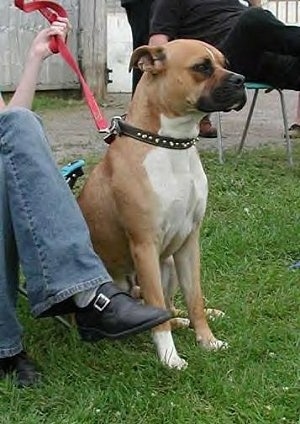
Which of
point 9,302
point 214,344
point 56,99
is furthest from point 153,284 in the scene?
point 56,99

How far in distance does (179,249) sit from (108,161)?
0.45 metres

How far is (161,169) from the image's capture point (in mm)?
3439

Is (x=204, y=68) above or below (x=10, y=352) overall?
above

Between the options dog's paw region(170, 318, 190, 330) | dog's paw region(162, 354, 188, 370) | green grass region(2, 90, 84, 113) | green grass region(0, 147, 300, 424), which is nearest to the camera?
green grass region(0, 147, 300, 424)

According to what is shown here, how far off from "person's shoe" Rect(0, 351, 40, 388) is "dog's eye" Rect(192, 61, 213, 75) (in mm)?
1234

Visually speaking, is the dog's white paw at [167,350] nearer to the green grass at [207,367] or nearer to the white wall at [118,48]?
the green grass at [207,367]

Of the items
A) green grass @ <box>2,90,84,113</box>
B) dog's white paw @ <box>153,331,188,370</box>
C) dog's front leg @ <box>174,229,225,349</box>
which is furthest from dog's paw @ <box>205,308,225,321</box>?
green grass @ <box>2,90,84,113</box>

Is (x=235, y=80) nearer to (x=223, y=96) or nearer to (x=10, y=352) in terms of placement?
(x=223, y=96)

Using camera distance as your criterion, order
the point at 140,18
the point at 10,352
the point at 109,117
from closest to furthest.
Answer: the point at 10,352 → the point at 140,18 → the point at 109,117

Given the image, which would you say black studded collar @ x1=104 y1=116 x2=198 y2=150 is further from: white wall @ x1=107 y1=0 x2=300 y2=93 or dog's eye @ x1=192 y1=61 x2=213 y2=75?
white wall @ x1=107 y1=0 x2=300 y2=93

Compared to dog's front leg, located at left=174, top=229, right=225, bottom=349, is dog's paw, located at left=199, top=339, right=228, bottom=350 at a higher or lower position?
lower

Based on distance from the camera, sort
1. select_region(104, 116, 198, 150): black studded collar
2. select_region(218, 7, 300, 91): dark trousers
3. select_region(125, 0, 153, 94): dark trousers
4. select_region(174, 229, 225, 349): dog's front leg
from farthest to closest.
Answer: select_region(125, 0, 153, 94): dark trousers < select_region(218, 7, 300, 91): dark trousers < select_region(174, 229, 225, 349): dog's front leg < select_region(104, 116, 198, 150): black studded collar

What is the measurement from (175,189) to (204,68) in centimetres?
48

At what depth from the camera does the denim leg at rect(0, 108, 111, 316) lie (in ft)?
10.0
